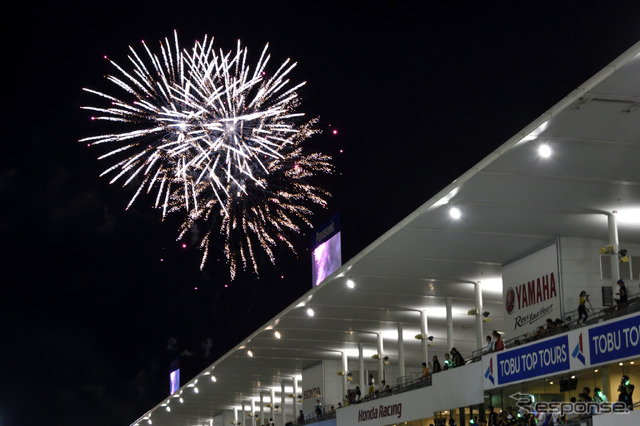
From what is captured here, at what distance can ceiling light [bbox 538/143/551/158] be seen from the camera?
20625mm

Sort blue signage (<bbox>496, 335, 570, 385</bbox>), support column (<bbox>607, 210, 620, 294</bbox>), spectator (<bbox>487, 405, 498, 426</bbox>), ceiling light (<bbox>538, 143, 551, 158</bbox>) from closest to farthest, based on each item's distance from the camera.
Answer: ceiling light (<bbox>538, 143, 551, 158</bbox>) → blue signage (<bbox>496, 335, 570, 385</bbox>) → support column (<bbox>607, 210, 620, 294</bbox>) → spectator (<bbox>487, 405, 498, 426</bbox>)

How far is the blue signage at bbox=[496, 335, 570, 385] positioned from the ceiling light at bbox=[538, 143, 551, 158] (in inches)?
185

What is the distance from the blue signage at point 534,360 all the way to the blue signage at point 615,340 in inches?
50.1

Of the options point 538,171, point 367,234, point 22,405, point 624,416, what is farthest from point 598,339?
point 22,405

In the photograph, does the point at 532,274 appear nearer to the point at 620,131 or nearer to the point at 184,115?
the point at 620,131

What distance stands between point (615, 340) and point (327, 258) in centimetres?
2553

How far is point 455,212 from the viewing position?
2562 centimetres

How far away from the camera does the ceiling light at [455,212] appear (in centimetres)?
2538

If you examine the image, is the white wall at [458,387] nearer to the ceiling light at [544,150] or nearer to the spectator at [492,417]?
the spectator at [492,417]

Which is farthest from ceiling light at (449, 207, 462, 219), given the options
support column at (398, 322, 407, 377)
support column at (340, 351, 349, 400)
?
support column at (340, 351, 349, 400)

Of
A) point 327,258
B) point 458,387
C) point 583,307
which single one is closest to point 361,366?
point 327,258

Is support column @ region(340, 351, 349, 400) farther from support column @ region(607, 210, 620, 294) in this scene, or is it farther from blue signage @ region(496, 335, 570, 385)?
support column @ region(607, 210, 620, 294)

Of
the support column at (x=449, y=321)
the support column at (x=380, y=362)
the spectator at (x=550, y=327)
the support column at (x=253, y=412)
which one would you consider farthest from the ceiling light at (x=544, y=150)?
the support column at (x=253, y=412)

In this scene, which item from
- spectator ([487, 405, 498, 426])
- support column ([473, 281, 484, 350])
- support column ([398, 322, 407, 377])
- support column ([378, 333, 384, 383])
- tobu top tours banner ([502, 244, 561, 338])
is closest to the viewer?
spectator ([487, 405, 498, 426])
